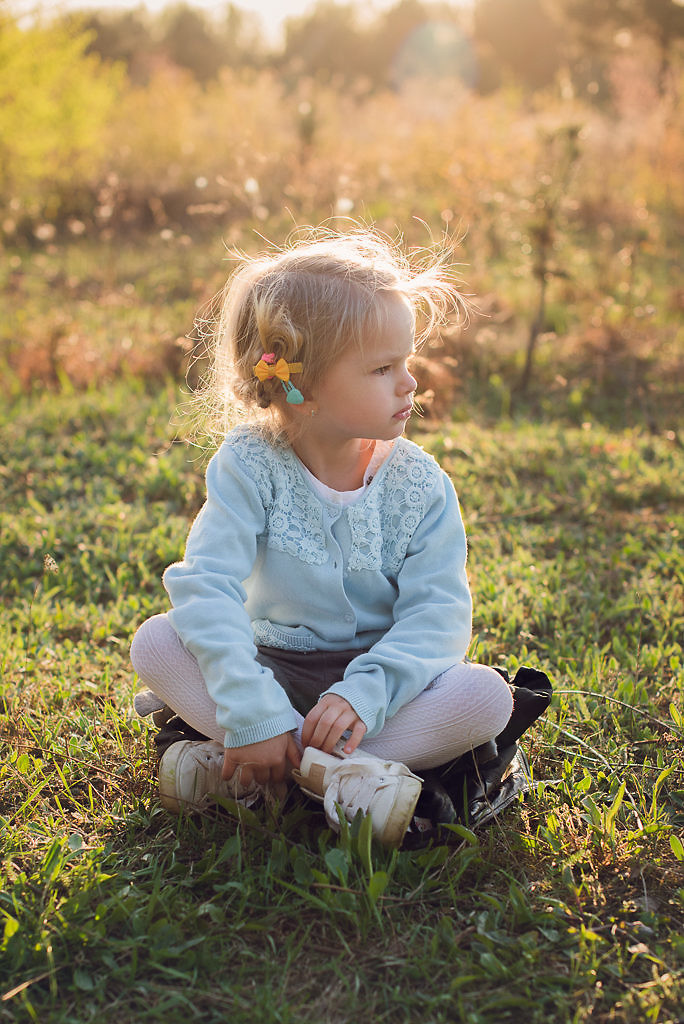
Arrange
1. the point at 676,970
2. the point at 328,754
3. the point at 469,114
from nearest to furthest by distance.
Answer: the point at 676,970 < the point at 328,754 < the point at 469,114

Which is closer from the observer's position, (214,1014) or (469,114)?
(214,1014)

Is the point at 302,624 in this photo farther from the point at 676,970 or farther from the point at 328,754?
the point at 676,970

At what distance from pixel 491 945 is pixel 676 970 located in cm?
33

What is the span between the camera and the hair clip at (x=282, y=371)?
2.02 meters

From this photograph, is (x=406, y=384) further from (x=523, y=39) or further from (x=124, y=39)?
(x=124, y=39)

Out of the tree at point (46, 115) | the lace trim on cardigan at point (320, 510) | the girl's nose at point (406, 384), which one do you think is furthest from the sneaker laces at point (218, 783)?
the tree at point (46, 115)

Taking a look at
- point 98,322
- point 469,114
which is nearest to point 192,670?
point 98,322

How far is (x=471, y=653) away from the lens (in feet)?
9.28

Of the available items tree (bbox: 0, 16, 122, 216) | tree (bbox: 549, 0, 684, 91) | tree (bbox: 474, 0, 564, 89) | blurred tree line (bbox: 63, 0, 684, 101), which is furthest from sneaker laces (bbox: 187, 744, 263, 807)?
tree (bbox: 474, 0, 564, 89)

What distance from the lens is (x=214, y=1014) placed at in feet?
4.92

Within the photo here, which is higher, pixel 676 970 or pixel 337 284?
pixel 337 284

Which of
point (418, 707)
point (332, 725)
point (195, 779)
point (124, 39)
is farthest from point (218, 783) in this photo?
point (124, 39)

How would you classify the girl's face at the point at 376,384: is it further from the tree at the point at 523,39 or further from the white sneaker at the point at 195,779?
the tree at the point at 523,39

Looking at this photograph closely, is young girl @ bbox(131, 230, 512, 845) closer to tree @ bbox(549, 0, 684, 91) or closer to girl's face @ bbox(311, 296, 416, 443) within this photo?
girl's face @ bbox(311, 296, 416, 443)
